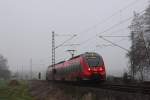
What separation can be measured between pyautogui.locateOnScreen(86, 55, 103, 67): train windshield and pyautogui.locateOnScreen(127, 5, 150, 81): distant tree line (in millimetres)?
20679

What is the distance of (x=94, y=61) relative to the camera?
3881cm

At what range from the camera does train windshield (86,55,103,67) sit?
38553 millimetres

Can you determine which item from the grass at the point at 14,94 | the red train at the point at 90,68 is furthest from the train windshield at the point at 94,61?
the grass at the point at 14,94

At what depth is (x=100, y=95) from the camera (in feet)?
79.6

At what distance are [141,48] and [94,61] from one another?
25553 mm

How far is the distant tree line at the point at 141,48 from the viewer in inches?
2406

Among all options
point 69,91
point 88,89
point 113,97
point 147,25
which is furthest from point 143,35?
point 113,97

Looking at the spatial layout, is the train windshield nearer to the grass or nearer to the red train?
the red train

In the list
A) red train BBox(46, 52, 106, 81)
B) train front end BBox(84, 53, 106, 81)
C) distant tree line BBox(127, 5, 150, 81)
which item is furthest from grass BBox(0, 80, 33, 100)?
distant tree line BBox(127, 5, 150, 81)

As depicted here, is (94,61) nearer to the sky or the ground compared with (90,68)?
nearer to the sky

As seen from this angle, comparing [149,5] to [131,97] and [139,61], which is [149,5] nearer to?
[139,61]

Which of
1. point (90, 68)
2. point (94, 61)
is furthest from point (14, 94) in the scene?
point (90, 68)

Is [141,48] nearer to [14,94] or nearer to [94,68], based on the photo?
[14,94]

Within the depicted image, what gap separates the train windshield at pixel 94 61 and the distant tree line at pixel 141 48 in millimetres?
20679
